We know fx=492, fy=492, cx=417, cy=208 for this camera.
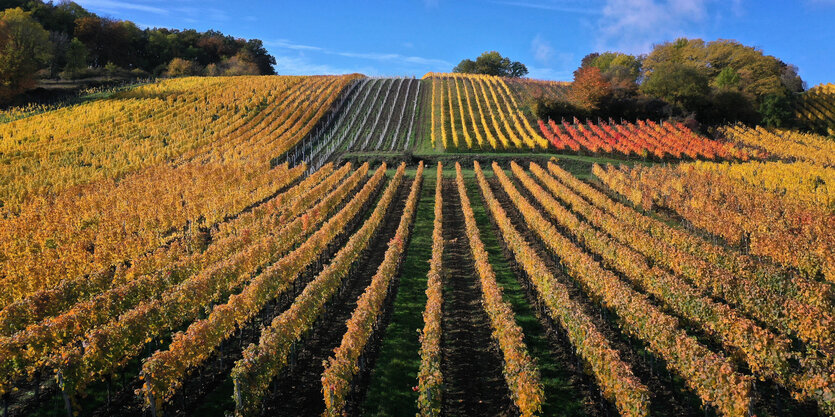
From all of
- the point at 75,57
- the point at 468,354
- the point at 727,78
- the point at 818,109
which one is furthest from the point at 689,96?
the point at 75,57

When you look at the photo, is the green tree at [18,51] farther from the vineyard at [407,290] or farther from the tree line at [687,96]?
the tree line at [687,96]

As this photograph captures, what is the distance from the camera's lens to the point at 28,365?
47.8 feet

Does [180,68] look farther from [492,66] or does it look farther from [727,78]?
[727,78]

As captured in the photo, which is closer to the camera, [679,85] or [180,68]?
[679,85]

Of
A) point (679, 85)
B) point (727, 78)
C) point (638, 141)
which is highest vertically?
point (727, 78)

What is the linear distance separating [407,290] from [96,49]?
114m

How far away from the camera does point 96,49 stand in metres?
106

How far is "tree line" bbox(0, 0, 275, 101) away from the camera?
A: 245 feet

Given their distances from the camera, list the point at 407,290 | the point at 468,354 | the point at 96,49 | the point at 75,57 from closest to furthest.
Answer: the point at 468,354 → the point at 407,290 → the point at 75,57 → the point at 96,49

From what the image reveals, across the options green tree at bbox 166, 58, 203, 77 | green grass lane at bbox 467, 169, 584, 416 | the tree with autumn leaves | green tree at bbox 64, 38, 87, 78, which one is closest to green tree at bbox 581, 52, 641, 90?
the tree with autumn leaves

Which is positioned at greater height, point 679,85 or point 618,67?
point 618,67

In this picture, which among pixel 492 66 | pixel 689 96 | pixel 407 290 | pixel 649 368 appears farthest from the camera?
pixel 492 66

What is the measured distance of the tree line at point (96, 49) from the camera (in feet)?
245

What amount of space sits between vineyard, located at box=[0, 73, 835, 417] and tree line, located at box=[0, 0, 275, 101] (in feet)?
90.5
